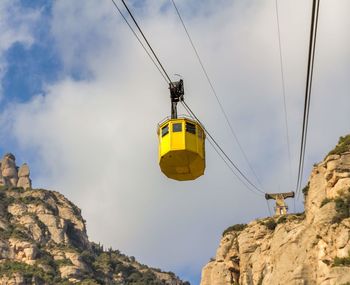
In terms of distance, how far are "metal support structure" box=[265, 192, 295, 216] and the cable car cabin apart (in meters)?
72.1

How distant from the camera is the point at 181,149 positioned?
24.5 meters

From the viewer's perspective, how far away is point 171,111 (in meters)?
26.5

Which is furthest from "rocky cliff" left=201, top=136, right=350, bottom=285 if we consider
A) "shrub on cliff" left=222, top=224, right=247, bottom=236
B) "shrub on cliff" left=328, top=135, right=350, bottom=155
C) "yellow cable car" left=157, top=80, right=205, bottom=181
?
"yellow cable car" left=157, top=80, right=205, bottom=181

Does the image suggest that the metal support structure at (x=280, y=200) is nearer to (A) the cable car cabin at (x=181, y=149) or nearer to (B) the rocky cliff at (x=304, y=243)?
(B) the rocky cliff at (x=304, y=243)

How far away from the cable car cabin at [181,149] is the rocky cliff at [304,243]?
37310mm

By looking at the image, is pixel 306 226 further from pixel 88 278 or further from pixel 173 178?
pixel 88 278

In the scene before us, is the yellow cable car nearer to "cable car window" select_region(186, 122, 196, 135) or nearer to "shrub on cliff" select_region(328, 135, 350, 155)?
"cable car window" select_region(186, 122, 196, 135)

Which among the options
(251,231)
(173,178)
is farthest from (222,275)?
(173,178)

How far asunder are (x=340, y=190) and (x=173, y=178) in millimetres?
51011

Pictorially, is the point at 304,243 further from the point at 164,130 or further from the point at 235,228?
the point at 164,130

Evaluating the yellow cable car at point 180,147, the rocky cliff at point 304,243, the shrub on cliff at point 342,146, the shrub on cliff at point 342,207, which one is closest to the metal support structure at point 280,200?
the rocky cliff at point 304,243

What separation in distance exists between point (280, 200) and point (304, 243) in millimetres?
23291

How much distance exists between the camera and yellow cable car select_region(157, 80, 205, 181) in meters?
24.6

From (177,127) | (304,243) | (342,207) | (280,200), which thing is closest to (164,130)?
(177,127)
